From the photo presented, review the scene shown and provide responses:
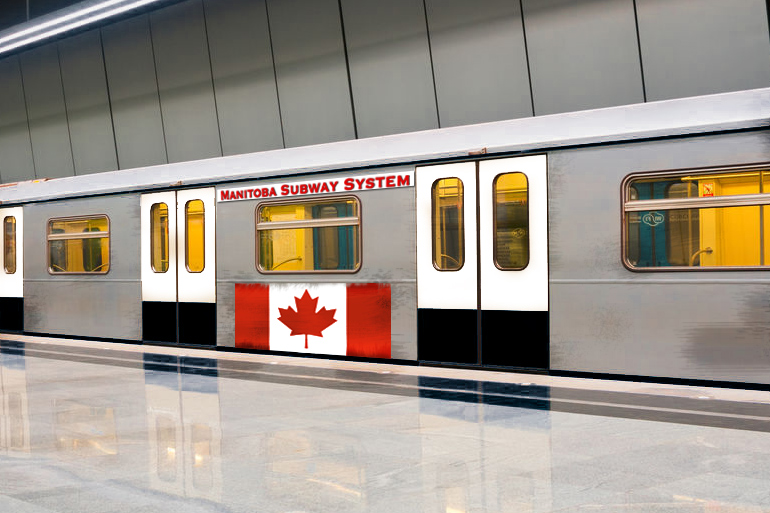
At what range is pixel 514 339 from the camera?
358 inches

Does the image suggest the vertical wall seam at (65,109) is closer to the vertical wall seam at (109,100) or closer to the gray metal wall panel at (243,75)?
the vertical wall seam at (109,100)

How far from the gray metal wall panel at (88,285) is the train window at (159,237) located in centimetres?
34

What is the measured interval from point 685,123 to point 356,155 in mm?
4030

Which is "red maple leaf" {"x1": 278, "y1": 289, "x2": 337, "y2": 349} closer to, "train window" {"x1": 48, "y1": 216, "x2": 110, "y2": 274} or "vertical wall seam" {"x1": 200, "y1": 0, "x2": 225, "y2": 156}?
"train window" {"x1": 48, "y1": 216, "x2": 110, "y2": 274}

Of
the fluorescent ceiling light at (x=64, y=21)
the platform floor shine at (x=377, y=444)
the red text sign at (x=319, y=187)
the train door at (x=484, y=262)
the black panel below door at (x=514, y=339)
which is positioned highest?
the fluorescent ceiling light at (x=64, y=21)

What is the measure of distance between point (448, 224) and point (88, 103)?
12.1 metres

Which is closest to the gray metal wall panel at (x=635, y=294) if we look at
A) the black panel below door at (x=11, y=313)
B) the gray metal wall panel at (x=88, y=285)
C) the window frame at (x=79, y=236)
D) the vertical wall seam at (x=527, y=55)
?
the vertical wall seam at (x=527, y=55)

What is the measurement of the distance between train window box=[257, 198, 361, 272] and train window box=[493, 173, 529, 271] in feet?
6.30

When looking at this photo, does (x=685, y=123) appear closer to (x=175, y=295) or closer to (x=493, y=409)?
(x=493, y=409)

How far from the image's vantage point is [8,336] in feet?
50.9

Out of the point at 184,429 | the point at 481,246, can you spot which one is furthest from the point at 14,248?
the point at 184,429

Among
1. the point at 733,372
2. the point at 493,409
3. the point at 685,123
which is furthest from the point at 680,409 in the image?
the point at 685,123

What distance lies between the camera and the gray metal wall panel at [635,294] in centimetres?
775

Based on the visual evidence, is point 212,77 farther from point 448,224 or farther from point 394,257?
point 448,224
